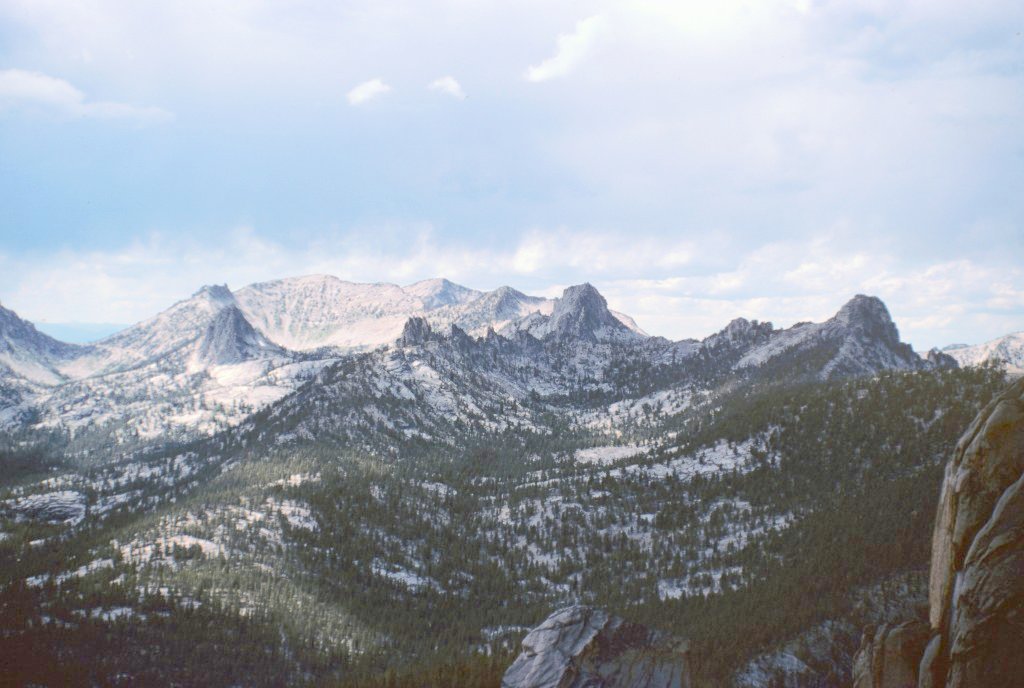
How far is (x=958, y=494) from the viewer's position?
1249 inches

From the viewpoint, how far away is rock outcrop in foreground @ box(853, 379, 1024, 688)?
25984mm

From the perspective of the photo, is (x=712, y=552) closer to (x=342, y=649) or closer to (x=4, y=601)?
(x=342, y=649)

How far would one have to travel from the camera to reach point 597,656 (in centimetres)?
5534

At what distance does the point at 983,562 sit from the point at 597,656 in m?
36.9

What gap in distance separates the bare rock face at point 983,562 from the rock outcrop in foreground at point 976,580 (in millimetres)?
41

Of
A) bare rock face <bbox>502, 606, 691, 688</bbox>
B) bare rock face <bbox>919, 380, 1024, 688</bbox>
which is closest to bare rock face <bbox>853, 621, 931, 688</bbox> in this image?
bare rock face <bbox>919, 380, 1024, 688</bbox>

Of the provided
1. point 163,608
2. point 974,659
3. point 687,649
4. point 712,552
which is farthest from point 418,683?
point 712,552

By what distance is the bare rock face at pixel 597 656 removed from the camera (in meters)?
52.7

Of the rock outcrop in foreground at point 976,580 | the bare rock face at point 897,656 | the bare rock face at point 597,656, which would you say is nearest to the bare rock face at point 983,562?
the rock outcrop in foreground at point 976,580

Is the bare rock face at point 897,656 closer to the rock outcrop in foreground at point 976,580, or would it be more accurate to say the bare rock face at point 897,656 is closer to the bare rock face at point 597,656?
the rock outcrop in foreground at point 976,580

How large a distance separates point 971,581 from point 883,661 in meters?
9.93

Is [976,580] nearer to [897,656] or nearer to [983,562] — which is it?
[983,562]

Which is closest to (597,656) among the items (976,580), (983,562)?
(976,580)

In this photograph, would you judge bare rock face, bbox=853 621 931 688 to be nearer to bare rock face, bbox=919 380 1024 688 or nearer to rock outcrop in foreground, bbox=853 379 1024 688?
rock outcrop in foreground, bbox=853 379 1024 688
